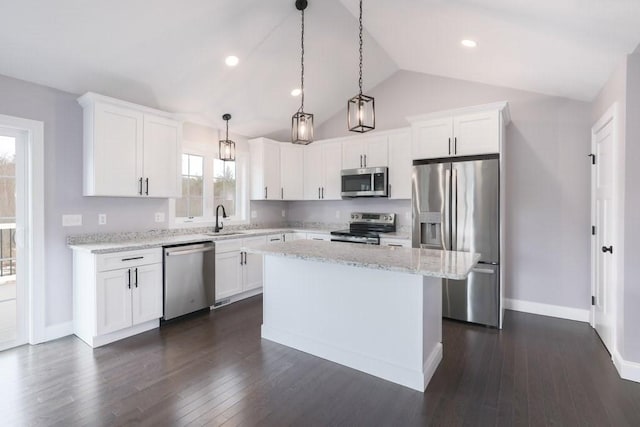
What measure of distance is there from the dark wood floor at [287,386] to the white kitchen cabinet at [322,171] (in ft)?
8.80

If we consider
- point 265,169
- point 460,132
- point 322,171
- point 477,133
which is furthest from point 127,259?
point 477,133

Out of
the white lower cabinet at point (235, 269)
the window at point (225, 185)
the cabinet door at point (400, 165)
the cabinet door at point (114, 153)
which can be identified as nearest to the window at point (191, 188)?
the window at point (225, 185)

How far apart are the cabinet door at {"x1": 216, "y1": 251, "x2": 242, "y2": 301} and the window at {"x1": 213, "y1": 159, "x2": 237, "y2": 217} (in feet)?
3.32

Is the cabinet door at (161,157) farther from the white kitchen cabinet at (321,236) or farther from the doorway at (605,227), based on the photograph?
the doorway at (605,227)

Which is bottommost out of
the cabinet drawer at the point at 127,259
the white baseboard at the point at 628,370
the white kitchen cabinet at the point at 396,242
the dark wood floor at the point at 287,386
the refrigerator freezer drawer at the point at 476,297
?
the dark wood floor at the point at 287,386

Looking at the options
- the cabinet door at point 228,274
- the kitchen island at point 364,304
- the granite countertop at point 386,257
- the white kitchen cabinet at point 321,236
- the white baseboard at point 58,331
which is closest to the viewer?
the granite countertop at point 386,257

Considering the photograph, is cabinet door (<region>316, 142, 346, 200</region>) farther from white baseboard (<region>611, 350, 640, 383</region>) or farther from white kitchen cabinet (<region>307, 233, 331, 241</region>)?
white baseboard (<region>611, 350, 640, 383</region>)

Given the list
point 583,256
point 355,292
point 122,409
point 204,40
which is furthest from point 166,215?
point 583,256

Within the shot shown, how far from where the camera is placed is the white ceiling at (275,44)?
2414mm

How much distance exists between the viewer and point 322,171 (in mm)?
5309

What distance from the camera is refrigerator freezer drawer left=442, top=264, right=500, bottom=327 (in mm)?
3494

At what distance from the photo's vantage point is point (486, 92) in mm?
4191

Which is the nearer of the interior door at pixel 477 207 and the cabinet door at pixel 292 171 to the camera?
the interior door at pixel 477 207

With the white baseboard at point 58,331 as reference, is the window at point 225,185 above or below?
above
